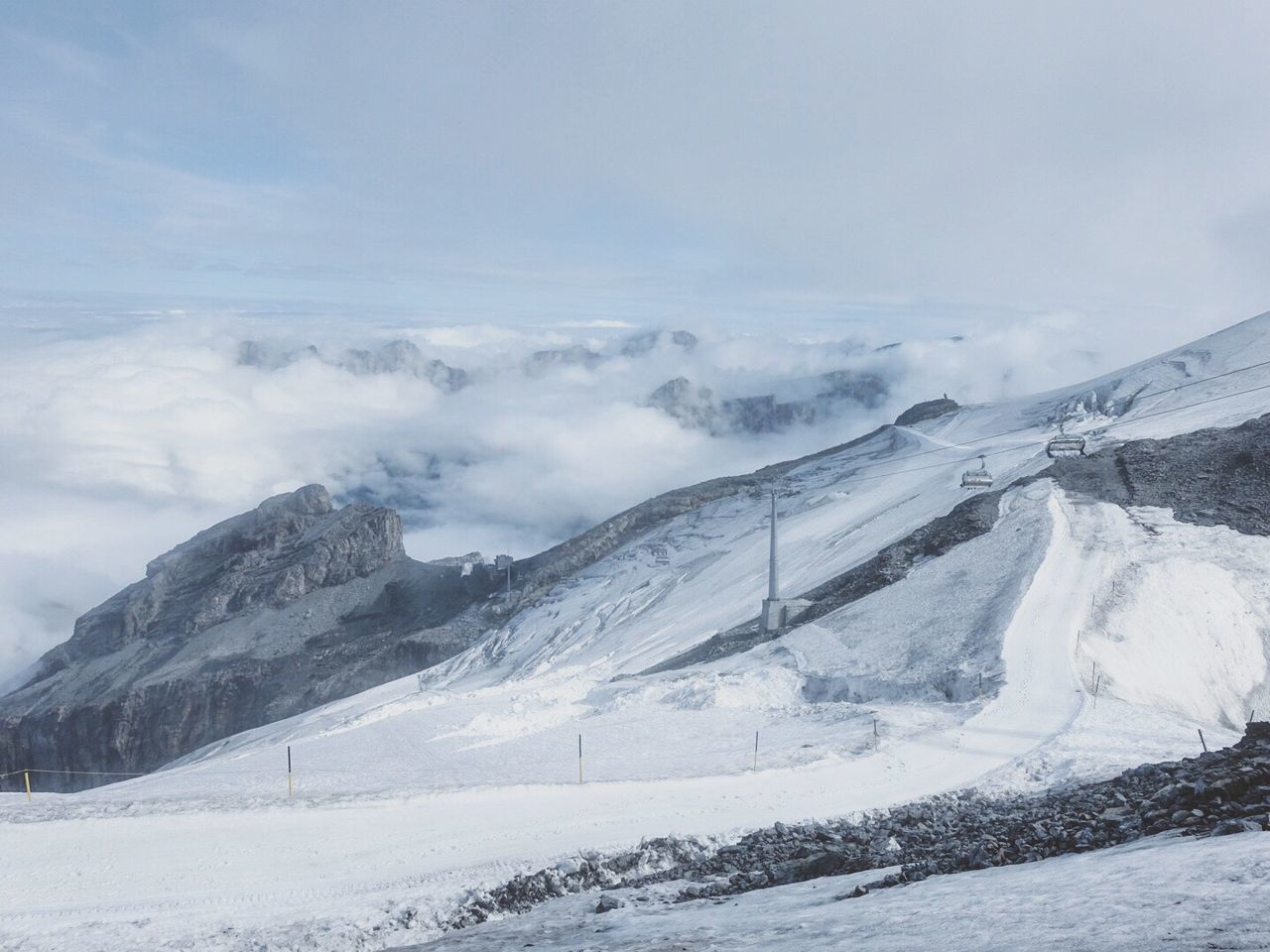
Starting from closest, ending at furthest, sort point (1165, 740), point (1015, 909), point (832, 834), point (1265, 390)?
point (1015, 909) → point (832, 834) → point (1165, 740) → point (1265, 390)

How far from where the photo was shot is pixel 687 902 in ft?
39.6

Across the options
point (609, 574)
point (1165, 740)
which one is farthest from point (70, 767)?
point (1165, 740)

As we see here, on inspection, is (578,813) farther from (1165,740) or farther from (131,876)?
(1165,740)

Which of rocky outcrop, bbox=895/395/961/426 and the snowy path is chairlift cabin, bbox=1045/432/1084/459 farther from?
rocky outcrop, bbox=895/395/961/426

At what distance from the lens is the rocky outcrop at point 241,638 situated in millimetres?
110688

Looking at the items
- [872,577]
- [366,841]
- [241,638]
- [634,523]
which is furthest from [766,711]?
[241,638]

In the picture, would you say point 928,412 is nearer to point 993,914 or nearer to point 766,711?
point 766,711

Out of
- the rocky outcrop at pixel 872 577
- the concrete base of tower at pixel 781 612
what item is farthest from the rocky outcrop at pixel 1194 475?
the concrete base of tower at pixel 781 612

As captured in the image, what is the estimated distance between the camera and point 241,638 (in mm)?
132125

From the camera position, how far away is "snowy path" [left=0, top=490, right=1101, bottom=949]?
515 inches

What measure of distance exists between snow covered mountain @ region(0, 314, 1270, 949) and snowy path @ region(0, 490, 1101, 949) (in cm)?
7

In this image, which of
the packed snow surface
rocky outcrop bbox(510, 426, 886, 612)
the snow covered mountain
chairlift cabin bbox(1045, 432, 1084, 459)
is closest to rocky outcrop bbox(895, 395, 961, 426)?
rocky outcrop bbox(510, 426, 886, 612)

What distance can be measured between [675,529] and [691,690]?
187ft

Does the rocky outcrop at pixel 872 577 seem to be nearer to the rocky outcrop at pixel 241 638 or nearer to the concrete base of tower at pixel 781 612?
the concrete base of tower at pixel 781 612
